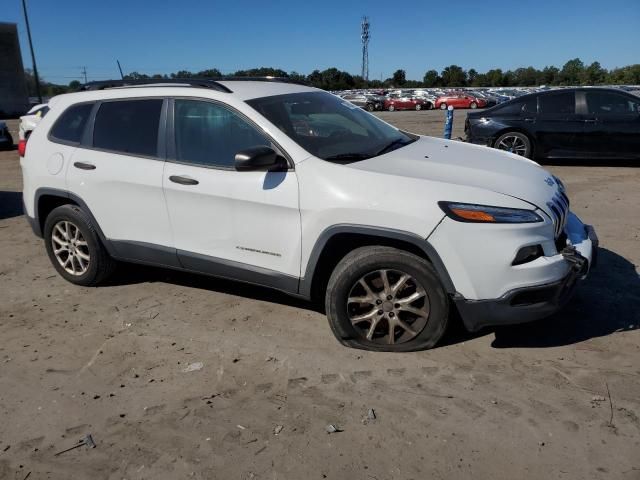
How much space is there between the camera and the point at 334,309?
3.56 m

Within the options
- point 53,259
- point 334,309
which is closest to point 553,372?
point 334,309

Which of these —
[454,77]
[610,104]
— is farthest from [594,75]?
[610,104]

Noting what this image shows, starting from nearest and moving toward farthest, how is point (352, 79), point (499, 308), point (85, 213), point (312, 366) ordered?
point (499, 308) < point (312, 366) < point (85, 213) < point (352, 79)

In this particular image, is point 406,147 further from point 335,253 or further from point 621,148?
point 621,148

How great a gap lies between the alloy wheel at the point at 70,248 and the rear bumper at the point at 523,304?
3.20 meters

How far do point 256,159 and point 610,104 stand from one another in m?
8.65

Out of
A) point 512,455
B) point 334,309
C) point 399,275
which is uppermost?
point 399,275

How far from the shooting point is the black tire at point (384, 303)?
3328 mm

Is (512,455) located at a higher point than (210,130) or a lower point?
lower

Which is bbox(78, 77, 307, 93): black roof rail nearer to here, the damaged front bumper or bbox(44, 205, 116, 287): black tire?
bbox(44, 205, 116, 287): black tire

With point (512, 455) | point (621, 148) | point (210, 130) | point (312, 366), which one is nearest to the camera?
point (512, 455)

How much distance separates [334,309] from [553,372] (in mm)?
1376

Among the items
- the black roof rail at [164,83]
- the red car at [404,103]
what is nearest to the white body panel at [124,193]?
the black roof rail at [164,83]

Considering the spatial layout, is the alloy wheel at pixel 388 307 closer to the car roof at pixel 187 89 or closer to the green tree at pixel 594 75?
the car roof at pixel 187 89
